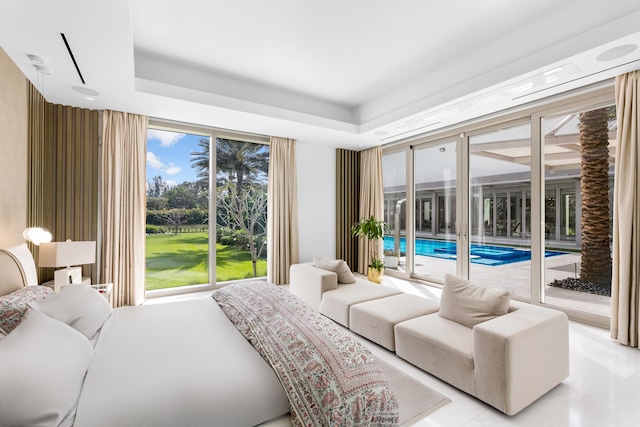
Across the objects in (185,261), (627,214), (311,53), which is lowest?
Answer: (185,261)

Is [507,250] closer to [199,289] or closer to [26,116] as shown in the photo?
[199,289]

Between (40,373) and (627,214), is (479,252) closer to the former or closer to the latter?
(627,214)

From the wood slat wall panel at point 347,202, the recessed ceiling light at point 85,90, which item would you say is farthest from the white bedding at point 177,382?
the wood slat wall panel at point 347,202

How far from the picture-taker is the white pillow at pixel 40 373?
3.27 ft

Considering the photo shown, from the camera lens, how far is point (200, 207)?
4961 millimetres

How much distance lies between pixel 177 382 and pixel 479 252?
14.7ft

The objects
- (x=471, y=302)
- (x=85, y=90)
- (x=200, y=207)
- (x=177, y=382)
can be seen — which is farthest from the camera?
(x=200, y=207)

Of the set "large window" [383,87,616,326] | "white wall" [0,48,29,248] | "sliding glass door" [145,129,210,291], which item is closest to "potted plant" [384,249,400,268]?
"large window" [383,87,616,326]

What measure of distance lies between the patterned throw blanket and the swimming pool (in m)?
3.42

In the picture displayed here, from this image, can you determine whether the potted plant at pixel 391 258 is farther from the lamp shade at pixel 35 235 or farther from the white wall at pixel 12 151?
the white wall at pixel 12 151

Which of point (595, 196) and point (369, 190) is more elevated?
point (369, 190)

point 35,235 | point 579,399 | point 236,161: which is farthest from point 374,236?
point 35,235

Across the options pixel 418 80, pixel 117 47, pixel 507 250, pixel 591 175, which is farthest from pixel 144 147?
pixel 591 175

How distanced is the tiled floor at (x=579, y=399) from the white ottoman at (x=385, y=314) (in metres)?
0.15
